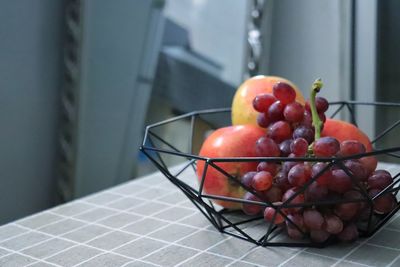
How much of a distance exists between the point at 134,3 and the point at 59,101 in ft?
1.02

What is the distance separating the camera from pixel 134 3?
1.31 m

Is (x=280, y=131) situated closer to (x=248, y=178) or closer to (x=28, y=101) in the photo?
(x=248, y=178)

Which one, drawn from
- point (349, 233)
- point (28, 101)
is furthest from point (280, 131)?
point (28, 101)

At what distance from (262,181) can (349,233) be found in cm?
11

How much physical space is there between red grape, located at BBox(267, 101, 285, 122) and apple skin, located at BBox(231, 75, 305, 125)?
0.06 meters

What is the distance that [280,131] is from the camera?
0.60 metres

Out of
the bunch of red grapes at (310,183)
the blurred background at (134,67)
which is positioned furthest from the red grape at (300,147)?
the blurred background at (134,67)

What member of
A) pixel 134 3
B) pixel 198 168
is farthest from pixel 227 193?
pixel 134 3

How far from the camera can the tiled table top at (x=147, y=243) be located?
550 millimetres

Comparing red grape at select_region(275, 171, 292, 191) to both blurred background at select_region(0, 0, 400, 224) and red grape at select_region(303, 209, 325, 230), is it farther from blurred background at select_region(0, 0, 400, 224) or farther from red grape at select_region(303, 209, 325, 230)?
blurred background at select_region(0, 0, 400, 224)

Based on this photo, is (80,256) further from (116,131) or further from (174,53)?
(174,53)

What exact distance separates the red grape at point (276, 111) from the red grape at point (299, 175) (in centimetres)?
9

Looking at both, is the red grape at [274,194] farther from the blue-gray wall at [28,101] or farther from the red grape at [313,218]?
the blue-gray wall at [28,101]

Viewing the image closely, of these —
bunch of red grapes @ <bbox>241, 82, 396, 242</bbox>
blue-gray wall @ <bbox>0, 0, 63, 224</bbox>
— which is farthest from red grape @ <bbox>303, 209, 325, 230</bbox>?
blue-gray wall @ <bbox>0, 0, 63, 224</bbox>
